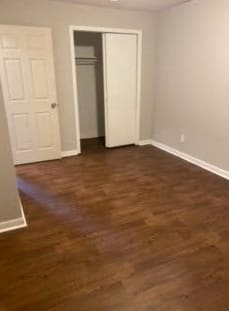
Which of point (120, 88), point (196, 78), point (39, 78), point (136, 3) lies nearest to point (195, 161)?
point (196, 78)

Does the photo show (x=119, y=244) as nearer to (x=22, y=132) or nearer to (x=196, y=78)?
(x=22, y=132)

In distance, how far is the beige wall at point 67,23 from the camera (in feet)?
11.4

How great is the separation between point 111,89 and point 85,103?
1093 millimetres

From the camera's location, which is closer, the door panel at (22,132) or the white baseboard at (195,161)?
the white baseboard at (195,161)

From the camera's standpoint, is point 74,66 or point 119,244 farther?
point 74,66

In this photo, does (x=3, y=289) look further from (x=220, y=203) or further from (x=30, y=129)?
(x=30, y=129)

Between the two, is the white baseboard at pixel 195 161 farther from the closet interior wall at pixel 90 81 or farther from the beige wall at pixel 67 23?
the closet interior wall at pixel 90 81

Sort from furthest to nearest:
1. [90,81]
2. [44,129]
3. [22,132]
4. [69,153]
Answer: [90,81] < [69,153] < [44,129] < [22,132]

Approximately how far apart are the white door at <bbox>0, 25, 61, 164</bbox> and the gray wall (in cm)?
175

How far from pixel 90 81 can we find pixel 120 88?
1059 millimetres

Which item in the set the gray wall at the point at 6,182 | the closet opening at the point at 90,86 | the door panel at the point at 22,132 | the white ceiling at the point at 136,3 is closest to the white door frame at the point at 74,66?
the white ceiling at the point at 136,3

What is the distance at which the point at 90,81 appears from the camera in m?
5.25

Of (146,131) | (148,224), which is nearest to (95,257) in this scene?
(148,224)

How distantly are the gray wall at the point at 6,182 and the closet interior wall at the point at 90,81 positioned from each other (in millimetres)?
3300
